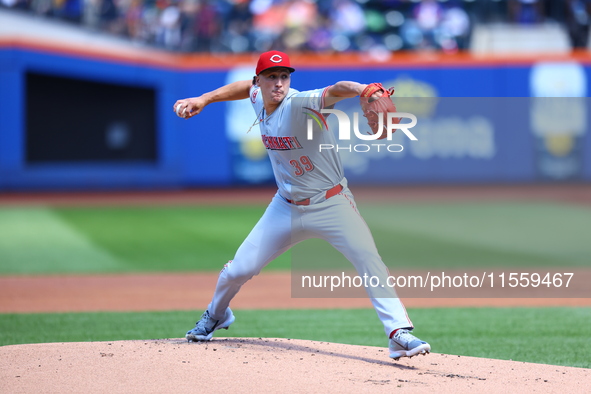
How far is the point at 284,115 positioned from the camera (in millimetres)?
4832

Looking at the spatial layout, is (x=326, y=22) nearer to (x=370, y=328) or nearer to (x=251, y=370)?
(x=370, y=328)

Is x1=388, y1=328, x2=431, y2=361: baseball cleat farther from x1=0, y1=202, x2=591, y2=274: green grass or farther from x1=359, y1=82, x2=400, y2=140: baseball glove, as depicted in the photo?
x1=0, y1=202, x2=591, y2=274: green grass

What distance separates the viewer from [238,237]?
1286 centimetres

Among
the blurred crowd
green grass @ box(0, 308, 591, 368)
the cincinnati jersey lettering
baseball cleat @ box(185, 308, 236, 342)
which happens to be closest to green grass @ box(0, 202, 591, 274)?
green grass @ box(0, 308, 591, 368)

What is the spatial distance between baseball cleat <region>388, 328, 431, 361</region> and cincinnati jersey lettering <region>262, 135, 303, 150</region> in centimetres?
130

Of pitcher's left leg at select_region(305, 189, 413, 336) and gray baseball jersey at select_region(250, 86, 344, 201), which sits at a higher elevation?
gray baseball jersey at select_region(250, 86, 344, 201)

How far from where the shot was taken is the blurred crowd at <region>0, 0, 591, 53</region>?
20.5 metres

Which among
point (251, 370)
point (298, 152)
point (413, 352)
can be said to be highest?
point (298, 152)

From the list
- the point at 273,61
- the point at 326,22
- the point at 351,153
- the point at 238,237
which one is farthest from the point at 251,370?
the point at 326,22

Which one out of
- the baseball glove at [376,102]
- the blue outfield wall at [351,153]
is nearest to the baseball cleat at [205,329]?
the baseball glove at [376,102]

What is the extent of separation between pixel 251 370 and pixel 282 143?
1401mm

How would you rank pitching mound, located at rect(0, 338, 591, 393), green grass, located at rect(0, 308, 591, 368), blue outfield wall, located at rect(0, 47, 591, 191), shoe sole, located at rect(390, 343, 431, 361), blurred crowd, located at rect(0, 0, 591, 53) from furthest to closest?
blurred crowd, located at rect(0, 0, 591, 53) < blue outfield wall, located at rect(0, 47, 591, 191) < green grass, located at rect(0, 308, 591, 368) < shoe sole, located at rect(390, 343, 431, 361) < pitching mound, located at rect(0, 338, 591, 393)

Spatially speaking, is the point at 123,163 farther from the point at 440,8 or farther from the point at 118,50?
the point at 440,8

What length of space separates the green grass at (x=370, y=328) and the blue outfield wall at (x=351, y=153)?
10729 mm
